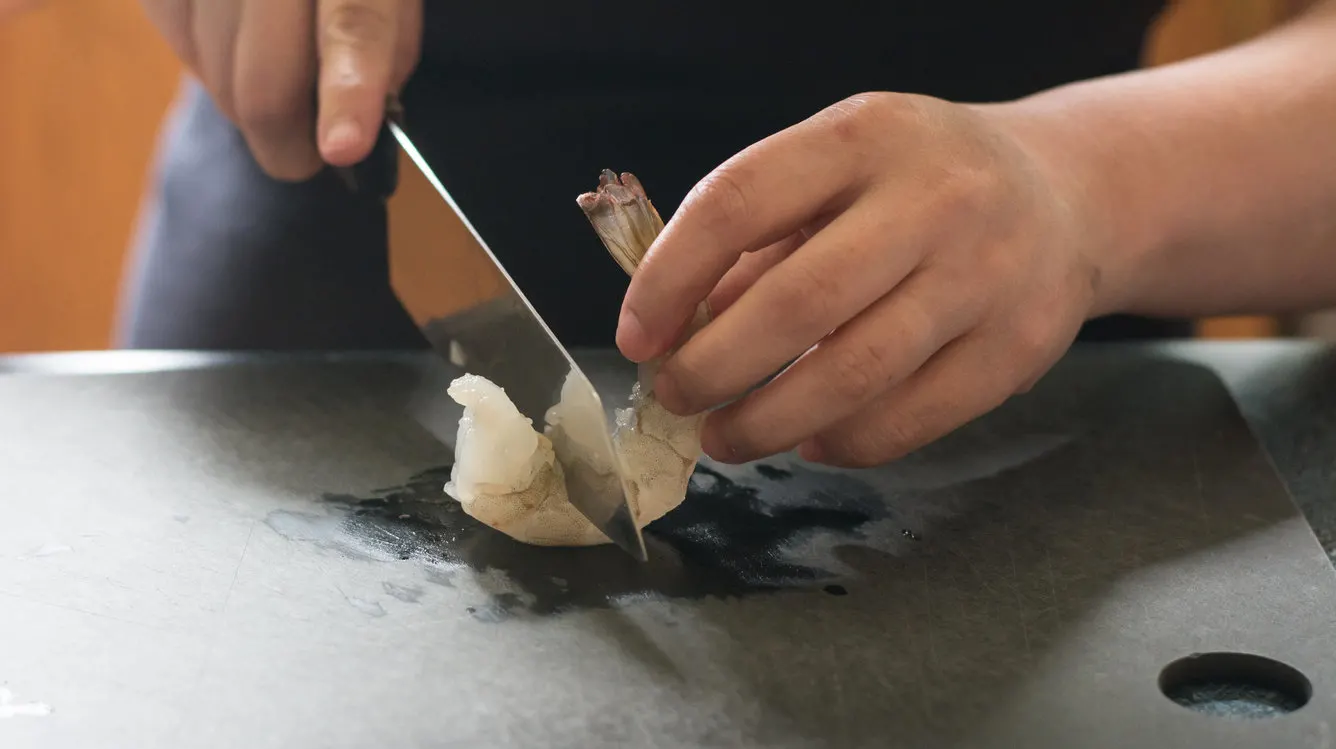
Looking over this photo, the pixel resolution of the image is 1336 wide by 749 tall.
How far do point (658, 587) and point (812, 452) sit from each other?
0.16 meters

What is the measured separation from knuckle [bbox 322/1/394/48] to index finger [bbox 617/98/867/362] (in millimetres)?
413

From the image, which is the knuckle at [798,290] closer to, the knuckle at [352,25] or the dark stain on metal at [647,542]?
the dark stain on metal at [647,542]

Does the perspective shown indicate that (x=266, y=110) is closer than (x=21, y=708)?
No

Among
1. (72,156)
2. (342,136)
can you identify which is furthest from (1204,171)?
(72,156)

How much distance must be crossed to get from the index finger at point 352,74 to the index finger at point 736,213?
0.35 m

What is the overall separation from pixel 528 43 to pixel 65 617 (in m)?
0.72

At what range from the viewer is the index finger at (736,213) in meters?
0.74

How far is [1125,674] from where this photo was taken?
71 centimetres

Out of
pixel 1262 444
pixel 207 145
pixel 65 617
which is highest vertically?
pixel 207 145

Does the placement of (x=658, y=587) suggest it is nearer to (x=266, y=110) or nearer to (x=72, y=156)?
(x=266, y=110)

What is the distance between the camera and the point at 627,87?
1.26m

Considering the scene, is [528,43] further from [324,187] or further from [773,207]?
[773,207]

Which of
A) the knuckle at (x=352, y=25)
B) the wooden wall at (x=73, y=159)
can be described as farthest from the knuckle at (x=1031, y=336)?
the wooden wall at (x=73, y=159)

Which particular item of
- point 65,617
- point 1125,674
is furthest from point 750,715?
point 65,617
